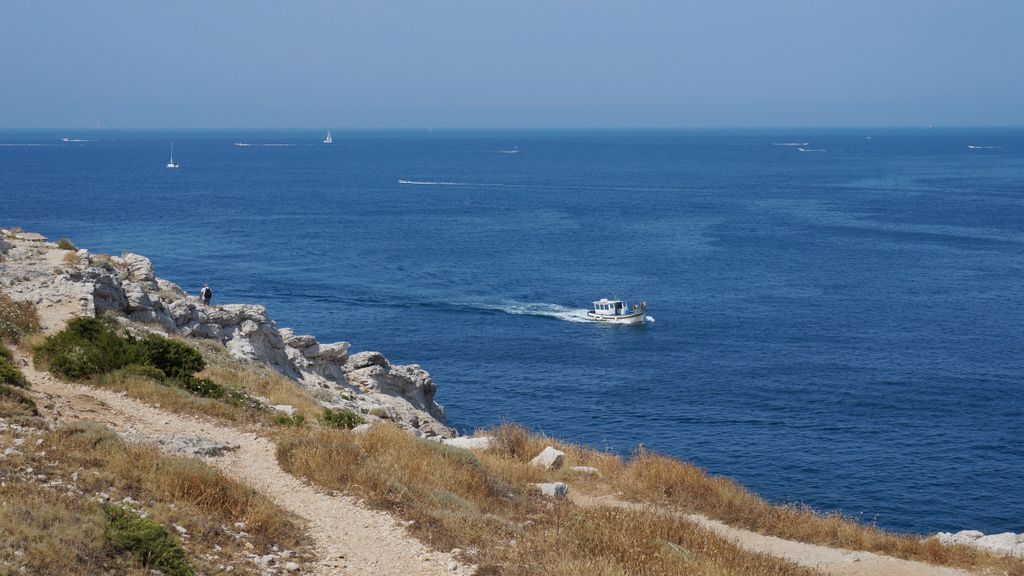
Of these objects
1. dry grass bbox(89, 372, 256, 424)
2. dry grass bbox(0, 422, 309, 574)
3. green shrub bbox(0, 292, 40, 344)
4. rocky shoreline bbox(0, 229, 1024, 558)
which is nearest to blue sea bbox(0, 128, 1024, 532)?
rocky shoreline bbox(0, 229, 1024, 558)

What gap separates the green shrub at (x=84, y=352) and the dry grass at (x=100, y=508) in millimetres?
5614

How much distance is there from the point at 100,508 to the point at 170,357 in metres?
10.3

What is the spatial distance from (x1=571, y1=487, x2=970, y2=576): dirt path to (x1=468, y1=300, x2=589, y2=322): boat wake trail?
5273 centimetres

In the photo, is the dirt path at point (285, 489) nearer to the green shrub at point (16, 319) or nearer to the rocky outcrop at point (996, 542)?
the green shrub at point (16, 319)

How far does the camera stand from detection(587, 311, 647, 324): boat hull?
68125mm

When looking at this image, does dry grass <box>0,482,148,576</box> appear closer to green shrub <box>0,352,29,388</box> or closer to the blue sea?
green shrub <box>0,352,29,388</box>

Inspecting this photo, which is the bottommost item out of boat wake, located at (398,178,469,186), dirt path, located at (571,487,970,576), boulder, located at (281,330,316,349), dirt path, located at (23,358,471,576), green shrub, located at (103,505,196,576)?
boulder, located at (281,330,316,349)

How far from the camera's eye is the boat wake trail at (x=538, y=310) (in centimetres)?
7069

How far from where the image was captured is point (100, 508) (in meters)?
11.5

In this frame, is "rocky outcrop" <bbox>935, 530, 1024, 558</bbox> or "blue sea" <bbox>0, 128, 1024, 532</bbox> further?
"blue sea" <bbox>0, 128, 1024, 532</bbox>

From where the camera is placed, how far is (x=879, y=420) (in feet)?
158

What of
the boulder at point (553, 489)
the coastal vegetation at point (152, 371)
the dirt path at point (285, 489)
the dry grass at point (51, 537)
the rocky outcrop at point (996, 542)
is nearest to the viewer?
the dry grass at point (51, 537)

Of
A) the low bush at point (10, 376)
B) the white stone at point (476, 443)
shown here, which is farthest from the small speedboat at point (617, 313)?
the low bush at point (10, 376)

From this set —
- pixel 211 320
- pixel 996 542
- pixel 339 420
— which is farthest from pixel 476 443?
pixel 211 320
